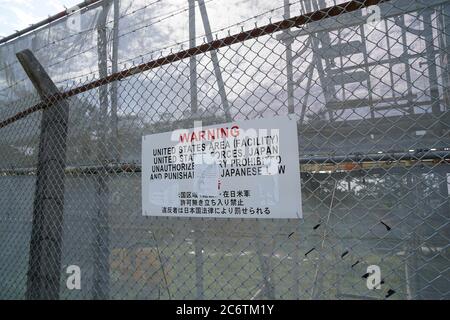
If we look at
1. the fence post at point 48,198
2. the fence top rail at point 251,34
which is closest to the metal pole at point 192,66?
the fence top rail at point 251,34

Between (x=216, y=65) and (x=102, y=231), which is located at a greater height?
(x=216, y=65)

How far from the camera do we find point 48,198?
2408 mm

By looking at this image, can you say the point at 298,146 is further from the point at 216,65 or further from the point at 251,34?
the point at 216,65

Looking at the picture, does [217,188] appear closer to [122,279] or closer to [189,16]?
[122,279]

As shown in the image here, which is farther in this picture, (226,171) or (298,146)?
(298,146)

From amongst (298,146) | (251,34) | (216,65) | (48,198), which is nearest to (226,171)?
(298,146)

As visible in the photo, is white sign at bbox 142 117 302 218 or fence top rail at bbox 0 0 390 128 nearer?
fence top rail at bbox 0 0 390 128

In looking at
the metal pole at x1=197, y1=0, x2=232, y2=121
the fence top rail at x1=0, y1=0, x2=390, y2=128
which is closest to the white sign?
the fence top rail at x1=0, y1=0, x2=390, y2=128

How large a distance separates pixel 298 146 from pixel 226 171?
492mm

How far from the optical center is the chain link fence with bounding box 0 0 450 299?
1980 millimetres

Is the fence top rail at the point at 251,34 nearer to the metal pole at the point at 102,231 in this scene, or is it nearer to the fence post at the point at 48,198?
the fence post at the point at 48,198

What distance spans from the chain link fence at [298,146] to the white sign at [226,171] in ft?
1.15

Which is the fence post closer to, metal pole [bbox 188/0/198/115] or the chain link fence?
the chain link fence

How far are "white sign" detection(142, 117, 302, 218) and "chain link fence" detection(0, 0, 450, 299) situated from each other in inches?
13.8
